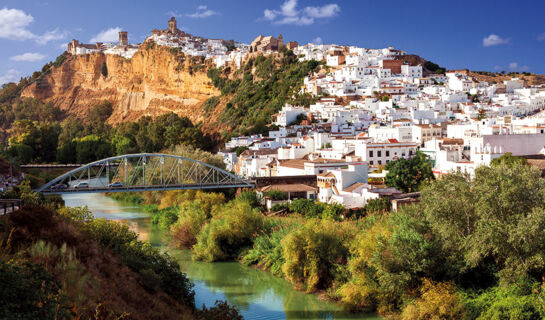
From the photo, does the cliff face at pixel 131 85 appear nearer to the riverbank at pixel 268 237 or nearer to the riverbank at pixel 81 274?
the riverbank at pixel 268 237

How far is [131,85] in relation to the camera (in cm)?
→ 8425

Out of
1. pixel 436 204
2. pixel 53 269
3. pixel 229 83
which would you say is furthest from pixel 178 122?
pixel 53 269

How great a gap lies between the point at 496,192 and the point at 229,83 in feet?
196

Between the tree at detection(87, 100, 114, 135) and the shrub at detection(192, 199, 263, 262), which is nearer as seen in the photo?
the shrub at detection(192, 199, 263, 262)

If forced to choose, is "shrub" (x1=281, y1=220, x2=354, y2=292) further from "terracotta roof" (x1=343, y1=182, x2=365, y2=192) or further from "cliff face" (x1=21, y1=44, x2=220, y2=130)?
"cliff face" (x1=21, y1=44, x2=220, y2=130)

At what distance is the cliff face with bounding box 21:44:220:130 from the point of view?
75812 millimetres

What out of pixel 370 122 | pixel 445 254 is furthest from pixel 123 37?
pixel 445 254

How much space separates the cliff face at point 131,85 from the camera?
249ft

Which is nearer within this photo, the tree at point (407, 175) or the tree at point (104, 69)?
the tree at point (407, 175)

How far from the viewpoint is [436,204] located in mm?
15297

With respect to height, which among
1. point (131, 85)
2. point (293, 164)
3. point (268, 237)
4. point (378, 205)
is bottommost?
point (268, 237)

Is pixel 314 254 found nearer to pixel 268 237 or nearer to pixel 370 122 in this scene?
pixel 268 237

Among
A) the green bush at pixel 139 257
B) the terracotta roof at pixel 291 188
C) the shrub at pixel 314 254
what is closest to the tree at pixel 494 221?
the shrub at pixel 314 254

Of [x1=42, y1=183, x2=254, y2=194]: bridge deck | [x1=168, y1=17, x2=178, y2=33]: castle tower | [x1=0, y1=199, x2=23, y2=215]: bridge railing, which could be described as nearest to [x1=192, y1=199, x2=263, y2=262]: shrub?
[x1=42, y1=183, x2=254, y2=194]: bridge deck
